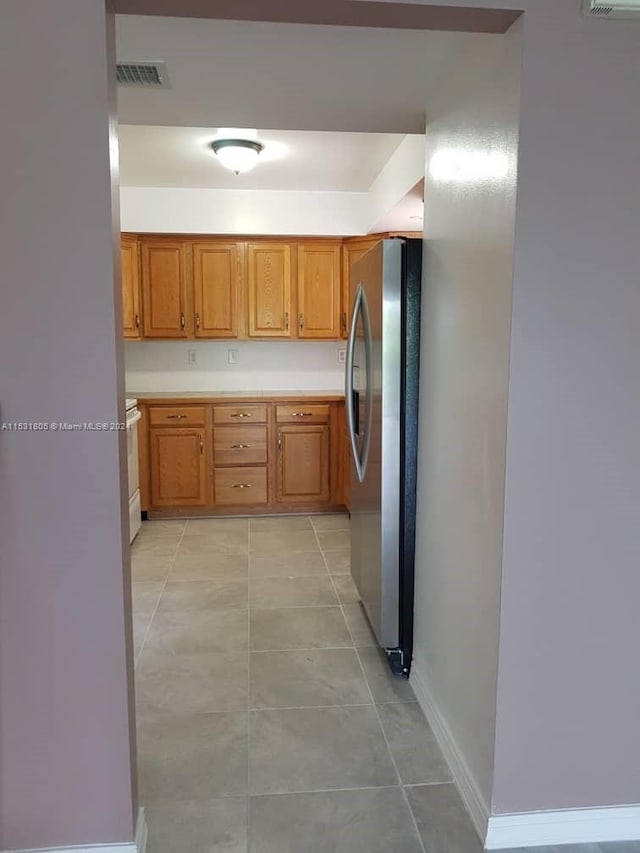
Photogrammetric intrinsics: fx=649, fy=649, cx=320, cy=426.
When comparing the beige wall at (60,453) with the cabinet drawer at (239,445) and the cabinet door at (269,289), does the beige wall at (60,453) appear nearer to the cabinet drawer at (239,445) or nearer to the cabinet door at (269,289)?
the cabinet drawer at (239,445)

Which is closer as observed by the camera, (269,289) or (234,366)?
(269,289)

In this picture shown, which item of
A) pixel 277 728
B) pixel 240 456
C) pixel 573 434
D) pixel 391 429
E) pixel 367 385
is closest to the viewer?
pixel 573 434

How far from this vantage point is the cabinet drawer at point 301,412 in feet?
15.9

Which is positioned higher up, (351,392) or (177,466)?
(351,392)

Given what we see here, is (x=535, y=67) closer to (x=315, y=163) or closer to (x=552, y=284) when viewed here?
(x=552, y=284)

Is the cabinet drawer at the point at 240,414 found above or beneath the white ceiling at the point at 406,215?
beneath

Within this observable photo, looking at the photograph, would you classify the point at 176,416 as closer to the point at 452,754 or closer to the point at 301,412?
the point at 301,412

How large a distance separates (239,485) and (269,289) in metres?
1.50

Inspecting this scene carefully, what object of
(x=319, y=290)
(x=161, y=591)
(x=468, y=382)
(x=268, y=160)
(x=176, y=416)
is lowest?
(x=161, y=591)

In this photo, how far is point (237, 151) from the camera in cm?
345

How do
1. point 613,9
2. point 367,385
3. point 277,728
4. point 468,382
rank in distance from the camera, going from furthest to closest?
point 367,385, point 277,728, point 468,382, point 613,9

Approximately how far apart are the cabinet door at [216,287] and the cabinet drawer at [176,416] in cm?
59

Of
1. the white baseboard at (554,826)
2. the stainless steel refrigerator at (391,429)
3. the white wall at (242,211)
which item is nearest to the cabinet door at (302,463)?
the white wall at (242,211)

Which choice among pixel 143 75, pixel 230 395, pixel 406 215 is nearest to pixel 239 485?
pixel 230 395
